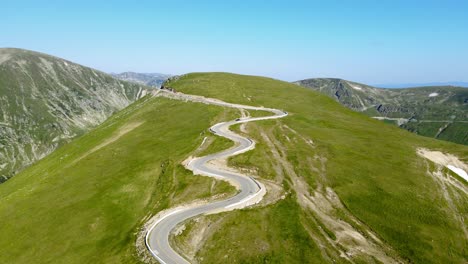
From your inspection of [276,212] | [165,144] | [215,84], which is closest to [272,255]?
[276,212]

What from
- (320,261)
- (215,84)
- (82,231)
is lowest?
(82,231)

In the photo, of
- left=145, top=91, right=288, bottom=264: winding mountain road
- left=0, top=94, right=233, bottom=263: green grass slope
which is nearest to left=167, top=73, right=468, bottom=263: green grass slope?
left=145, top=91, right=288, bottom=264: winding mountain road

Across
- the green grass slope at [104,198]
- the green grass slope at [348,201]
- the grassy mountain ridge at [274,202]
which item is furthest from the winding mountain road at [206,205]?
the green grass slope at [348,201]

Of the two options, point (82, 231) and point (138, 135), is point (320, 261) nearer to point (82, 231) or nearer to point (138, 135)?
point (82, 231)

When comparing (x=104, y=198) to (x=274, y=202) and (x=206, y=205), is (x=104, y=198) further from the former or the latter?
(x=274, y=202)

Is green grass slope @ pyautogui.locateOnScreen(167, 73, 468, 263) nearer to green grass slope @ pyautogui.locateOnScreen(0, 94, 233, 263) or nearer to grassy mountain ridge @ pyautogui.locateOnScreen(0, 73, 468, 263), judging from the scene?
grassy mountain ridge @ pyautogui.locateOnScreen(0, 73, 468, 263)

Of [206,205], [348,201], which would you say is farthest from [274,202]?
[348,201]

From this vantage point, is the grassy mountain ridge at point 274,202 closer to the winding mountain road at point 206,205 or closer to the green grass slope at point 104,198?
the green grass slope at point 104,198
